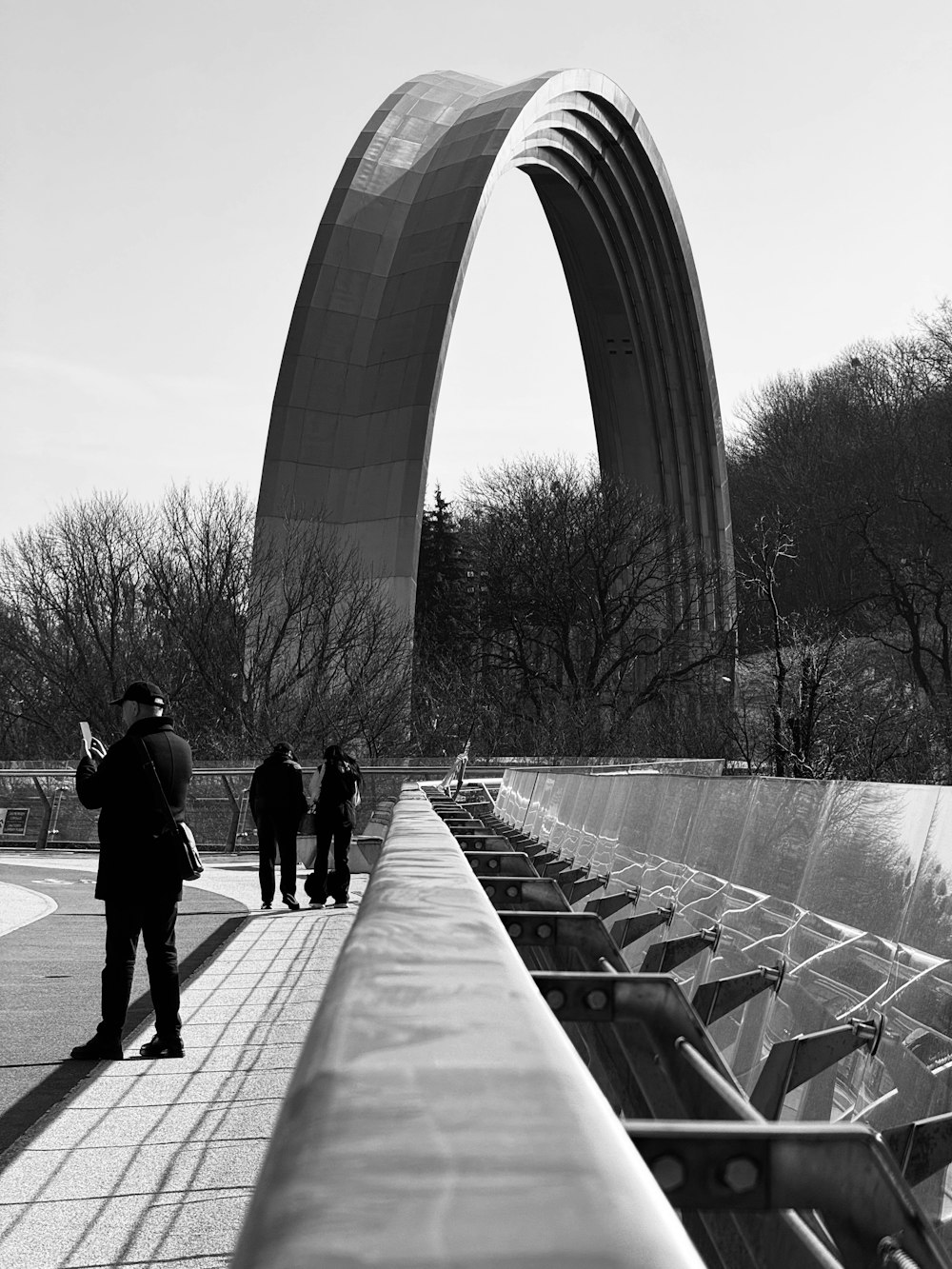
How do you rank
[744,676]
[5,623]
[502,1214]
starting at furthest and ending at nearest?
[744,676], [5,623], [502,1214]

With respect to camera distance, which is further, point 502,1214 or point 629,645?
point 629,645

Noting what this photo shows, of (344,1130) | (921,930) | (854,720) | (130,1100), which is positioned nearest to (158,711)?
(130,1100)

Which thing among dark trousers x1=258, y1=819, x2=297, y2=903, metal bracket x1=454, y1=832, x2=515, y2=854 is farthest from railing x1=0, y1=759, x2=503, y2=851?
metal bracket x1=454, y1=832, x2=515, y2=854

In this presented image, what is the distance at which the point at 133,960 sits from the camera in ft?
28.2

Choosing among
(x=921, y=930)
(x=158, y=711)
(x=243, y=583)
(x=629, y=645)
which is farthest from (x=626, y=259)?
(x=921, y=930)

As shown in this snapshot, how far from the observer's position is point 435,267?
132ft

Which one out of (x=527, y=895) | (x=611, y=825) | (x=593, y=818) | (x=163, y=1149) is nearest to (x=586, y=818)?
(x=593, y=818)

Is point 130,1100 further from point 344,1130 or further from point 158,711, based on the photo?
point 344,1130

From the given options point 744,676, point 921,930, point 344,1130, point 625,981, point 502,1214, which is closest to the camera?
point 502,1214

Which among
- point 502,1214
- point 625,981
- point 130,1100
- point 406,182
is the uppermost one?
point 406,182

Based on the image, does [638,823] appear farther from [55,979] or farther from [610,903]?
[55,979]

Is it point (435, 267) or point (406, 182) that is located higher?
point (406, 182)

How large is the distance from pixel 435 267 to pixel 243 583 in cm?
934

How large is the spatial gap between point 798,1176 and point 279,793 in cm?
1465
